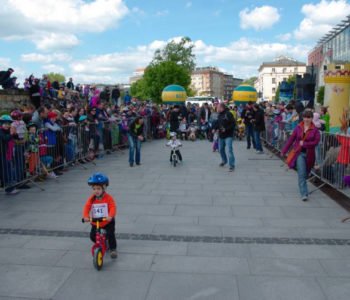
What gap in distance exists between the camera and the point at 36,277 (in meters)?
4.08

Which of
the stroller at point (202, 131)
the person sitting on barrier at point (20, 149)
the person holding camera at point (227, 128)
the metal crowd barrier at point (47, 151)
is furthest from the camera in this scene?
the stroller at point (202, 131)

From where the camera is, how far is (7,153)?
7.73m

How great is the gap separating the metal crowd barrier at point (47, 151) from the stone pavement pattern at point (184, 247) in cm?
47

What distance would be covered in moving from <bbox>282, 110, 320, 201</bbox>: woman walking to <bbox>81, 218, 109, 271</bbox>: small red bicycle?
433cm

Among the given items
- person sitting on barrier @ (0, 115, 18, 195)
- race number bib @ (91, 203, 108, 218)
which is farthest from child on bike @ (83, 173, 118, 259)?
person sitting on barrier @ (0, 115, 18, 195)

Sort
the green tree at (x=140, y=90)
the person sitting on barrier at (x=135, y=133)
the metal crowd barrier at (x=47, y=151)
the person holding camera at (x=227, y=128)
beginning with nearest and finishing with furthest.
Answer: the metal crowd barrier at (x=47, y=151)
the person holding camera at (x=227, y=128)
the person sitting on barrier at (x=135, y=133)
the green tree at (x=140, y=90)

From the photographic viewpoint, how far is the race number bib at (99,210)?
4465 millimetres

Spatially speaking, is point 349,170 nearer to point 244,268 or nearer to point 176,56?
point 244,268

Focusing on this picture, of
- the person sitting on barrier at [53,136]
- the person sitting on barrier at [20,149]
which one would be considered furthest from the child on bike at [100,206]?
the person sitting on barrier at [53,136]

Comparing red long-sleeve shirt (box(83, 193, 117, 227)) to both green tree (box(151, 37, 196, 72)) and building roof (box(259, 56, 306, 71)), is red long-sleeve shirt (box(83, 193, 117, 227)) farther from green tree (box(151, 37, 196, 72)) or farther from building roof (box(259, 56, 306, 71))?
building roof (box(259, 56, 306, 71))

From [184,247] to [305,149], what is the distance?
359 centimetres

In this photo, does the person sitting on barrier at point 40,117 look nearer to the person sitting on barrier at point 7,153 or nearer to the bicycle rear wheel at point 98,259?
the person sitting on barrier at point 7,153

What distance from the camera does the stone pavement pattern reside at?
12.5 feet

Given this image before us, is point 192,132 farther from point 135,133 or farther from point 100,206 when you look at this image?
point 100,206
